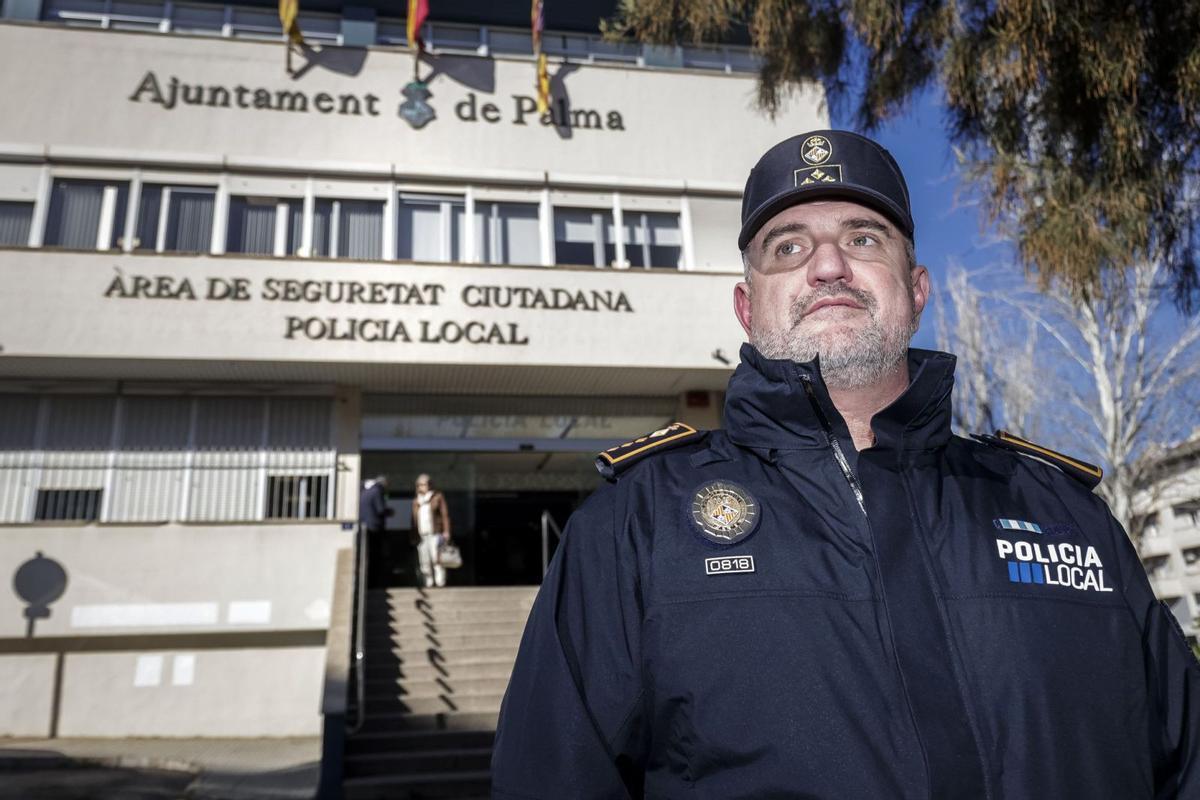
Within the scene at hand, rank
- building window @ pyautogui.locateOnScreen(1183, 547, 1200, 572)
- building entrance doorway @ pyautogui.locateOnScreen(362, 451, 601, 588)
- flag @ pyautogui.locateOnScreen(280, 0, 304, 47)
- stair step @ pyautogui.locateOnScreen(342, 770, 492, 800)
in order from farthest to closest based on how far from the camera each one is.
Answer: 1. building window @ pyautogui.locateOnScreen(1183, 547, 1200, 572)
2. building entrance doorway @ pyautogui.locateOnScreen(362, 451, 601, 588)
3. flag @ pyautogui.locateOnScreen(280, 0, 304, 47)
4. stair step @ pyautogui.locateOnScreen(342, 770, 492, 800)

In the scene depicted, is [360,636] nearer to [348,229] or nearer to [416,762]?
[416,762]

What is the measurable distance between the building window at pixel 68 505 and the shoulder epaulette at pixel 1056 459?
41.8 ft

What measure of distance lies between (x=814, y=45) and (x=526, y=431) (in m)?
8.61

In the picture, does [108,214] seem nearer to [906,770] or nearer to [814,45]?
[814,45]

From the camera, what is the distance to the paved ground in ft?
27.1

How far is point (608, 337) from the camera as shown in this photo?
42.4ft

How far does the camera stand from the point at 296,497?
12.9 metres

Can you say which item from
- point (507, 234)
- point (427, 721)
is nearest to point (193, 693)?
point (427, 721)

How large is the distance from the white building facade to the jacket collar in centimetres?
1094

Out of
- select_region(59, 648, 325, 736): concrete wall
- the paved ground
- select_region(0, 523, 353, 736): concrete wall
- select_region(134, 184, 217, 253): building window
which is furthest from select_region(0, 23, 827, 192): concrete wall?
the paved ground

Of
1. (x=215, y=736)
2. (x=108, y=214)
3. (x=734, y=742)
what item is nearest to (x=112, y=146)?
(x=108, y=214)

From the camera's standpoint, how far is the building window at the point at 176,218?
12.8 m

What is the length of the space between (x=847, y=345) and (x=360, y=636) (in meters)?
8.82

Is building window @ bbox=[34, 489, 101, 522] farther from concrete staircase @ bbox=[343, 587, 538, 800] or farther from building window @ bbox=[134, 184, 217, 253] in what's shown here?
concrete staircase @ bbox=[343, 587, 538, 800]
